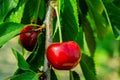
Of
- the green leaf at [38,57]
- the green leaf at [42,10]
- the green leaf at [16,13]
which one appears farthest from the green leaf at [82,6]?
the green leaf at [38,57]

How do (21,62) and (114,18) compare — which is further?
(114,18)

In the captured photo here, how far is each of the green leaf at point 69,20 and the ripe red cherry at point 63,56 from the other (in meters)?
0.12

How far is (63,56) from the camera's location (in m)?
1.17

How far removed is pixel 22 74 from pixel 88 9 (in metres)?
0.60

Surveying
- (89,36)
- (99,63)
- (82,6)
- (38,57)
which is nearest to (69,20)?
(38,57)

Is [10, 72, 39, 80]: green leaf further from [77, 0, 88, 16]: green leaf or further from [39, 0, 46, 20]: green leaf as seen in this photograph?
[77, 0, 88, 16]: green leaf

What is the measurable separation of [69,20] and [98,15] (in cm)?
44

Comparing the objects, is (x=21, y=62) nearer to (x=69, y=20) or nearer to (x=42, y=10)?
(x=69, y=20)

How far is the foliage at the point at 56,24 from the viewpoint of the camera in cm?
129

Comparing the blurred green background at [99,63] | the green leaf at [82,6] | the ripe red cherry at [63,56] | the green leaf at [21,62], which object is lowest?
the blurred green background at [99,63]

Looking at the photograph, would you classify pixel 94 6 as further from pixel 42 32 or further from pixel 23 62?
pixel 23 62

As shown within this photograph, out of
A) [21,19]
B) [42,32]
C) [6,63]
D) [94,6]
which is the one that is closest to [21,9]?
[21,19]

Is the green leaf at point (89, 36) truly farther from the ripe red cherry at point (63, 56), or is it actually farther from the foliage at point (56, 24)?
the ripe red cherry at point (63, 56)

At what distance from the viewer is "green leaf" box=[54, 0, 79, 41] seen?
4.24 ft
